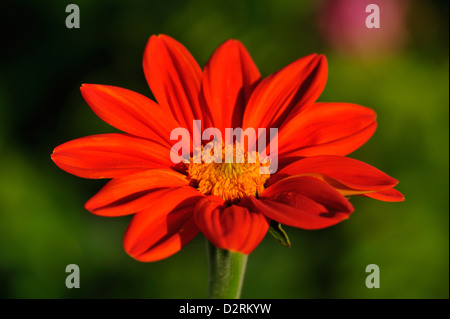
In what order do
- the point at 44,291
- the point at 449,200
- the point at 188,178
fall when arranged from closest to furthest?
the point at 188,178, the point at 44,291, the point at 449,200

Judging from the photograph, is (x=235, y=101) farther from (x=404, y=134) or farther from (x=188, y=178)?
(x=404, y=134)

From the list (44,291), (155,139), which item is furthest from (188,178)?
(44,291)

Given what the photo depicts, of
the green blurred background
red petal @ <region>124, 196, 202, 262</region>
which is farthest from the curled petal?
the green blurred background

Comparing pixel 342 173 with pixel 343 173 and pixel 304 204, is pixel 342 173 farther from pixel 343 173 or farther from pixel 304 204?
pixel 304 204

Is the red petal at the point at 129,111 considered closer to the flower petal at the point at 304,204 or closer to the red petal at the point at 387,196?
the flower petal at the point at 304,204

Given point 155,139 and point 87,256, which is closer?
point 155,139

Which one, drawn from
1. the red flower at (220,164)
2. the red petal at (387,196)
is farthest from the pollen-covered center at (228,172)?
the red petal at (387,196)

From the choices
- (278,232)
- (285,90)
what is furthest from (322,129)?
(278,232)
